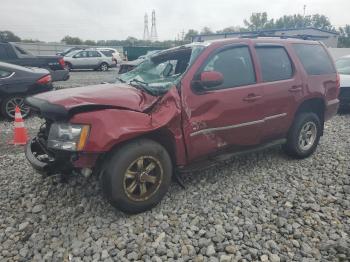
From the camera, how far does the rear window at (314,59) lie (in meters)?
4.84

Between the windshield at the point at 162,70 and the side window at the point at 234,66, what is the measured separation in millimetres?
250

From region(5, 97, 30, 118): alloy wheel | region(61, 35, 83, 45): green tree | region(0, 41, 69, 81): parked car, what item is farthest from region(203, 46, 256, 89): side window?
region(61, 35, 83, 45): green tree

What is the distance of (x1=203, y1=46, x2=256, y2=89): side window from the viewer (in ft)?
12.7

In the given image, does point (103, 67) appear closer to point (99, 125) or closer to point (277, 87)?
point (277, 87)

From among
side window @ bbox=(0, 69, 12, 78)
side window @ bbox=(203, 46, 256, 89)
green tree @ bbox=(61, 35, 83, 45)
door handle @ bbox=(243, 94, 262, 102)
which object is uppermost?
green tree @ bbox=(61, 35, 83, 45)

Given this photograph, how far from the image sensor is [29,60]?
1074 cm

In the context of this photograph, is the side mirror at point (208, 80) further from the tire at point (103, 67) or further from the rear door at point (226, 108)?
the tire at point (103, 67)

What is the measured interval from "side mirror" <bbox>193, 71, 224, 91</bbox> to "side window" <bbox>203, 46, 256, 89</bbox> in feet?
0.78

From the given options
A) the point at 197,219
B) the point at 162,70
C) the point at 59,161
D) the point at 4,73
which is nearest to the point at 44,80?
the point at 4,73

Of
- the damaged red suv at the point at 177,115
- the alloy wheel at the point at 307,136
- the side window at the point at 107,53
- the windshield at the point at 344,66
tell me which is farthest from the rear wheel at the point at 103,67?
the alloy wheel at the point at 307,136

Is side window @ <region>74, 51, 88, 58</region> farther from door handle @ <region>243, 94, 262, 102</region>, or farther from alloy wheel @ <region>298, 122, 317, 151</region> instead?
door handle @ <region>243, 94, 262, 102</region>

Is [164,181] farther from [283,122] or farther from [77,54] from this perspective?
[77,54]

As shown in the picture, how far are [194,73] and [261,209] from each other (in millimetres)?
1692

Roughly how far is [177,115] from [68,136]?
1135 mm
